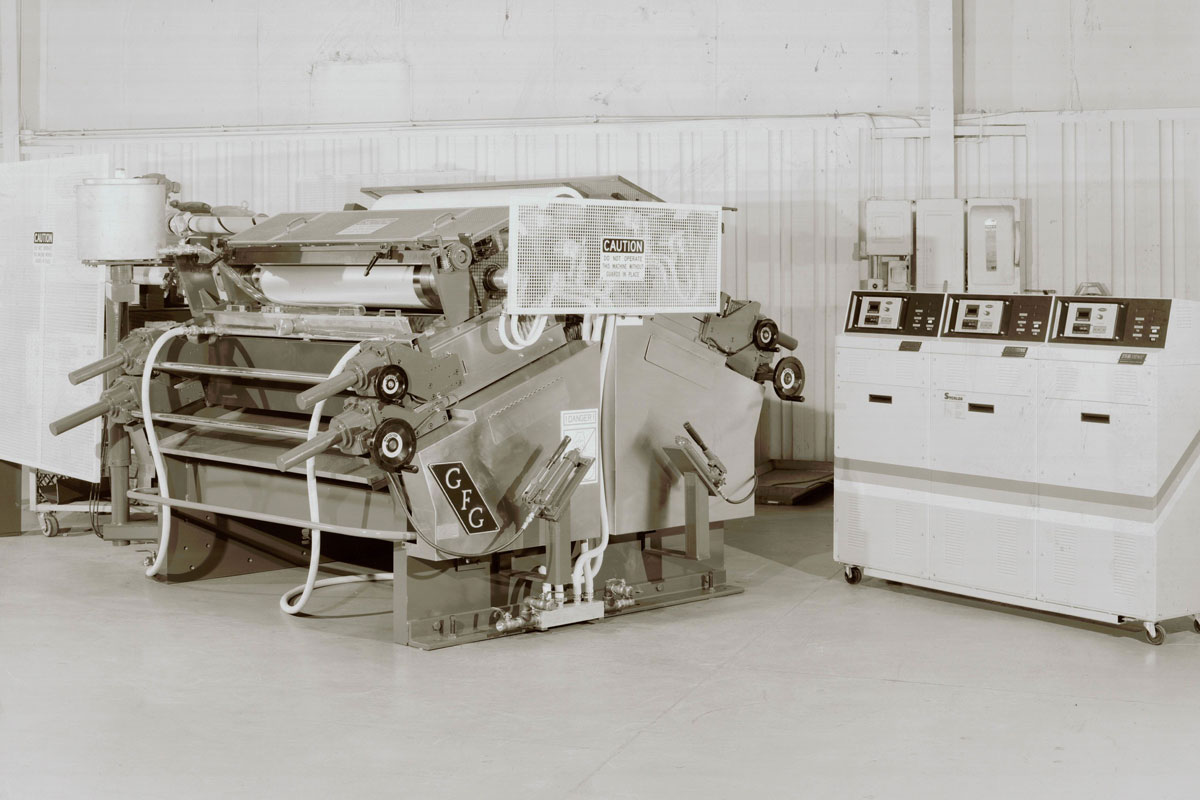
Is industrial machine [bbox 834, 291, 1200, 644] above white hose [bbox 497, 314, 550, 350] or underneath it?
underneath

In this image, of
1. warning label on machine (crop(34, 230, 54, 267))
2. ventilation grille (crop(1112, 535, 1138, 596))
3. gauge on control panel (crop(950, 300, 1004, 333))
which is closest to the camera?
ventilation grille (crop(1112, 535, 1138, 596))

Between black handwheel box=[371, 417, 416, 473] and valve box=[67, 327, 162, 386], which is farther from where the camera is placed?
valve box=[67, 327, 162, 386]

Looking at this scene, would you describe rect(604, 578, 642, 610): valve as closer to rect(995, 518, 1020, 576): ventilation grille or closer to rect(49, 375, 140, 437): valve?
rect(995, 518, 1020, 576): ventilation grille

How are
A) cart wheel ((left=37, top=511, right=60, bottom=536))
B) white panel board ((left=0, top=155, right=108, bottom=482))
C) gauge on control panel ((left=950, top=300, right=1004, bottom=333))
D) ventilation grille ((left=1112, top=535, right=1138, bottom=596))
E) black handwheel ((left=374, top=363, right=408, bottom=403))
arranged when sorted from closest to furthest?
black handwheel ((left=374, top=363, right=408, bottom=403)) → ventilation grille ((left=1112, top=535, right=1138, bottom=596)) → gauge on control panel ((left=950, top=300, right=1004, bottom=333)) → white panel board ((left=0, top=155, right=108, bottom=482)) → cart wheel ((left=37, top=511, right=60, bottom=536))

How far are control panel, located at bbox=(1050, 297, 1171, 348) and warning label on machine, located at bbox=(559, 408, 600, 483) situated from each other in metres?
1.75

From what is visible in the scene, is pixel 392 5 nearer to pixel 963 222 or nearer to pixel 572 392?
pixel 963 222

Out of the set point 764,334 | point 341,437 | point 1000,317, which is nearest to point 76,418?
point 341,437

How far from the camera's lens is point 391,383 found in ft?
15.0

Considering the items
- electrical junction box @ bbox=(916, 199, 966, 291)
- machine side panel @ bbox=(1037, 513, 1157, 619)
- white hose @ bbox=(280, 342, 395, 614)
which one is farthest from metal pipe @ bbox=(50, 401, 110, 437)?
electrical junction box @ bbox=(916, 199, 966, 291)

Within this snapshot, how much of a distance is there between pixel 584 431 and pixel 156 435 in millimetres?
1997

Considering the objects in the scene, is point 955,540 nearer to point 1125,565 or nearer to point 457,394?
point 1125,565

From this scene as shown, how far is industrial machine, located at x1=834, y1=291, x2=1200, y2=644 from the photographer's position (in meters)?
4.80

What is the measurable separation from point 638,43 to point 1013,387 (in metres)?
4.41

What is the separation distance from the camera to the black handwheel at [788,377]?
564cm
